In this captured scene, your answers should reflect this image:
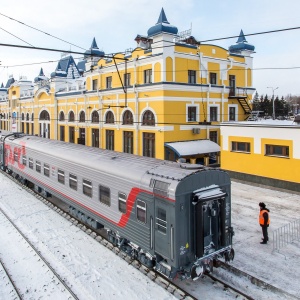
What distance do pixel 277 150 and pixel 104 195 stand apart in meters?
12.9

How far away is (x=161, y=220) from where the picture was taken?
28.0ft

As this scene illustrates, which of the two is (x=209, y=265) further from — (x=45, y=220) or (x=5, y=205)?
(x=5, y=205)

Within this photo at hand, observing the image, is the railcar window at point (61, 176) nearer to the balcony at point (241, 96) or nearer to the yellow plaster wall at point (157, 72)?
the yellow plaster wall at point (157, 72)

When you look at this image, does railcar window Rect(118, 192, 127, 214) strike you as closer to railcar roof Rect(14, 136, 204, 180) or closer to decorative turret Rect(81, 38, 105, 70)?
railcar roof Rect(14, 136, 204, 180)

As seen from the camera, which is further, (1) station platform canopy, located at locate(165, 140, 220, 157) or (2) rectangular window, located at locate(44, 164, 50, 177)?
(1) station platform canopy, located at locate(165, 140, 220, 157)

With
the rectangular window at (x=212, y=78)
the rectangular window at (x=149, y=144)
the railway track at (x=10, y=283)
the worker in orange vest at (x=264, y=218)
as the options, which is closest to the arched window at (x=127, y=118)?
the rectangular window at (x=149, y=144)

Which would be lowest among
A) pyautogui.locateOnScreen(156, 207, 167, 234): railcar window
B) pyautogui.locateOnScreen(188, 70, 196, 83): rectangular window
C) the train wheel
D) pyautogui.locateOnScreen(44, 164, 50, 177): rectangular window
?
the train wheel

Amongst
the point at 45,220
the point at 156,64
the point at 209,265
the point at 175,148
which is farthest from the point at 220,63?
the point at 209,265

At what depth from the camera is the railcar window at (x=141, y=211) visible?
9.16m

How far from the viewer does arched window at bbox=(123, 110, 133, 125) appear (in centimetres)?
2891

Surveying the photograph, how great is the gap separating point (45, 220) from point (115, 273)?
6.13 meters

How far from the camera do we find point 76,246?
1159 centimetres

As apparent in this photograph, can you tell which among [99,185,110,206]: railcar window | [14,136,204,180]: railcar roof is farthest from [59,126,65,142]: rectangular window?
[99,185,110,206]: railcar window

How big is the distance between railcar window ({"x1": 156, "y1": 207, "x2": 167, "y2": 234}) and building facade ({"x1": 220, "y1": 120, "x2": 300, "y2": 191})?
13140 mm
